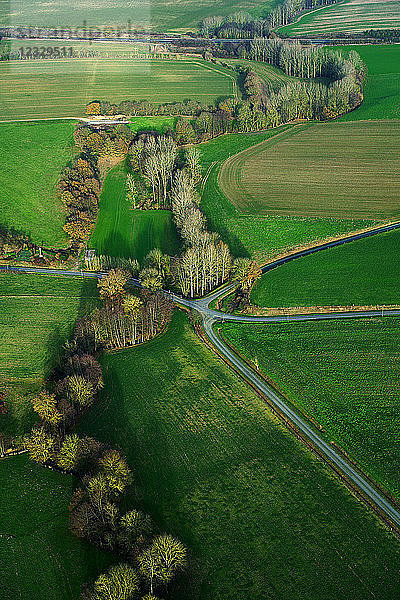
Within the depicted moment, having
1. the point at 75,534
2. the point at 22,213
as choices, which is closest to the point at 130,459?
the point at 75,534

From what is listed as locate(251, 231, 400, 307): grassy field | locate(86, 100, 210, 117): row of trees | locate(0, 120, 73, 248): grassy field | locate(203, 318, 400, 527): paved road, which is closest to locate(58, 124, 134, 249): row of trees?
locate(0, 120, 73, 248): grassy field

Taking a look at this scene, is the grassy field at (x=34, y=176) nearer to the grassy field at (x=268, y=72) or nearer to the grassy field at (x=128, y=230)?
the grassy field at (x=128, y=230)

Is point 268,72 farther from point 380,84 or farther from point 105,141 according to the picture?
point 105,141

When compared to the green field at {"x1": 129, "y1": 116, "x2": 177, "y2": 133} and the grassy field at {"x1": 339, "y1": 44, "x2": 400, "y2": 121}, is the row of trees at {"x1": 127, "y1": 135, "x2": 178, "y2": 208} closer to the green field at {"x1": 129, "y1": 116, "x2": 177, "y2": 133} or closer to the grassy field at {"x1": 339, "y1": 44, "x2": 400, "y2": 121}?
the green field at {"x1": 129, "y1": 116, "x2": 177, "y2": 133}

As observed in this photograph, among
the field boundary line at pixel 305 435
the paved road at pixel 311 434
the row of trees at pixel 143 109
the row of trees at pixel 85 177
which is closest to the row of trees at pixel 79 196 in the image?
A: the row of trees at pixel 85 177

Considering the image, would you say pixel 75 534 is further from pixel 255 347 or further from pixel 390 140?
pixel 390 140

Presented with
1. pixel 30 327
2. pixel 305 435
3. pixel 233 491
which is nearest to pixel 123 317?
pixel 30 327
